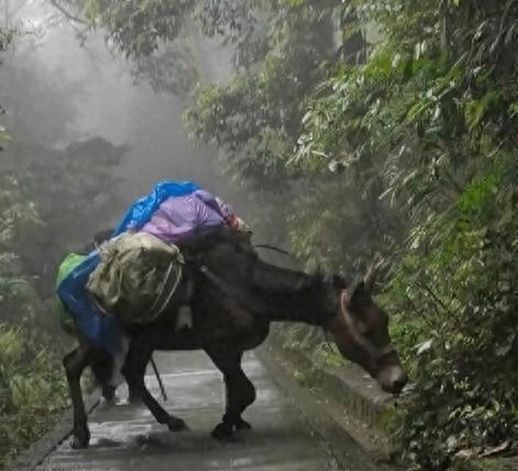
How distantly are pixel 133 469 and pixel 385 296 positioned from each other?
396cm

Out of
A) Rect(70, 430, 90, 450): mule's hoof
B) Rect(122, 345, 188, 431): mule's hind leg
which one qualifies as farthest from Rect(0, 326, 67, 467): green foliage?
Rect(122, 345, 188, 431): mule's hind leg

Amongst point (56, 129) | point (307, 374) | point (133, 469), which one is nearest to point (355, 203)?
point (307, 374)

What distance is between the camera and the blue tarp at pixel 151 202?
728 centimetres

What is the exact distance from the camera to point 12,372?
10758 mm

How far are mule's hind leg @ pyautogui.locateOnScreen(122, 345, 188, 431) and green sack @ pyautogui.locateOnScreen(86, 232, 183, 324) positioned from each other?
3.65 ft

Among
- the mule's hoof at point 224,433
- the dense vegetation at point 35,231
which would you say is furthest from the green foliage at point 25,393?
the mule's hoof at point 224,433

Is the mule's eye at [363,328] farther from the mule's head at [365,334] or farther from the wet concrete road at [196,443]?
the wet concrete road at [196,443]

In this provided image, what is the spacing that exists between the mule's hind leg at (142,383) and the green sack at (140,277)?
1.11m

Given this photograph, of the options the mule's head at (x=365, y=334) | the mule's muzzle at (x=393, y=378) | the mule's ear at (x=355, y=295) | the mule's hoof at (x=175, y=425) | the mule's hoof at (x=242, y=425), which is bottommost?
the mule's hoof at (x=175, y=425)

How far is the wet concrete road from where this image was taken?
20.6 feet

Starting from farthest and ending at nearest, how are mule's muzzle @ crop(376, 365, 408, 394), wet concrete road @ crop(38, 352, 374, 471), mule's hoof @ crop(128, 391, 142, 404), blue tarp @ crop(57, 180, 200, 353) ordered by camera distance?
mule's hoof @ crop(128, 391, 142, 404) → blue tarp @ crop(57, 180, 200, 353) → wet concrete road @ crop(38, 352, 374, 471) → mule's muzzle @ crop(376, 365, 408, 394)

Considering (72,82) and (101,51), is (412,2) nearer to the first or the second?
(72,82)

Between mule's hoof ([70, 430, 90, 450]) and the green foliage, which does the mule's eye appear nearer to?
mule's hoof ([70, 430, 90, 450])

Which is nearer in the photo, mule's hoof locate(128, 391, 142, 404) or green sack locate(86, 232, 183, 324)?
green sack locate(86, 232, 183, 324)
